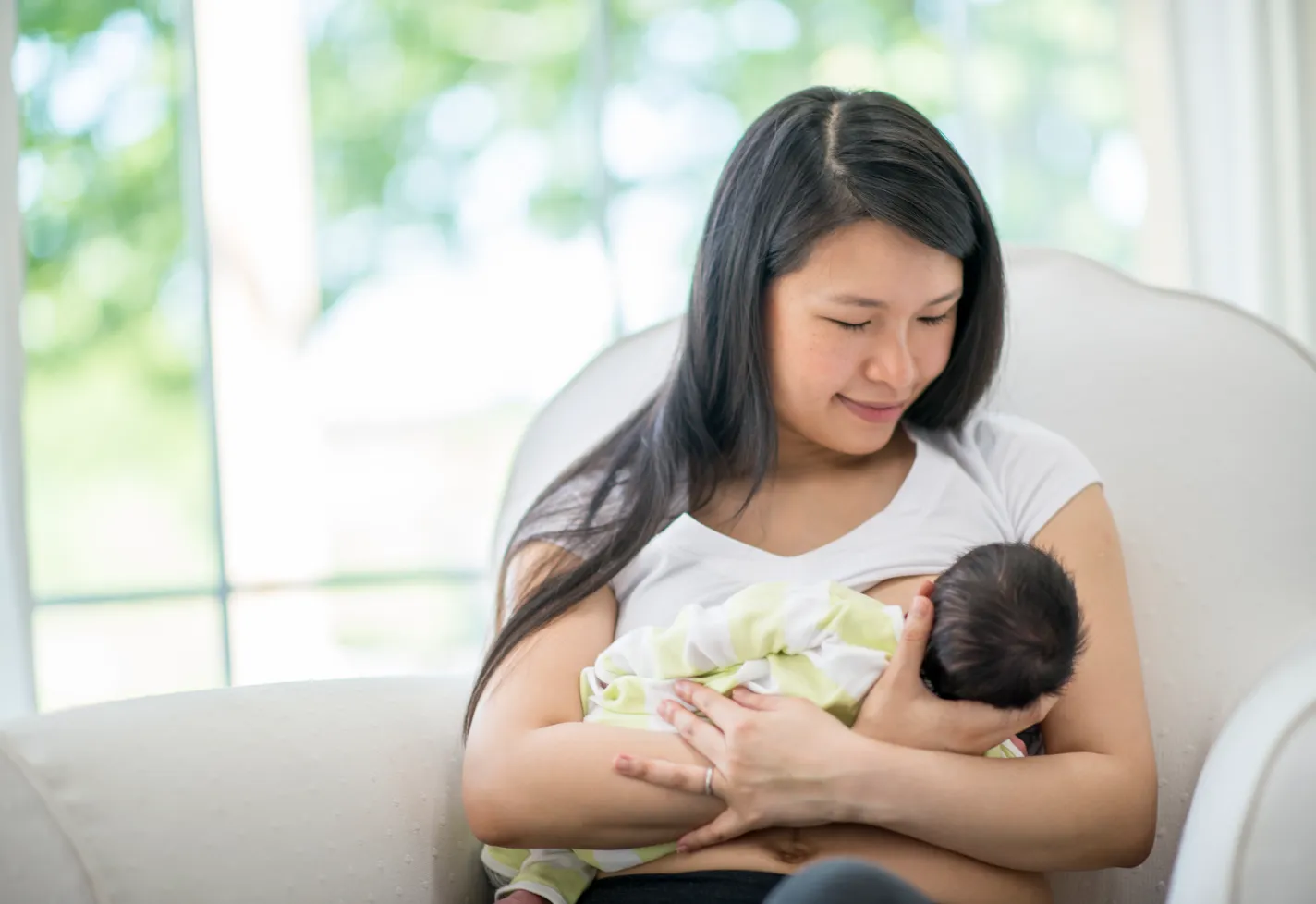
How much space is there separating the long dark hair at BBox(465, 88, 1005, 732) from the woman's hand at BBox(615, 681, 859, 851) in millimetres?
244

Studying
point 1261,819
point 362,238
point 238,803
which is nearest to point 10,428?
point 362,238

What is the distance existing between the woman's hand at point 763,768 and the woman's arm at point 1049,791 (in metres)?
0.03

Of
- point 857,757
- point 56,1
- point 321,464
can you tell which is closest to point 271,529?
point 321,464

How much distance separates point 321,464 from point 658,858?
2587 mm

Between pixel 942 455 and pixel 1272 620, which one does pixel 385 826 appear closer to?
pixel 942 455

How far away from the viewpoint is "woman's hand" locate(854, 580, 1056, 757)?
109 centimetres

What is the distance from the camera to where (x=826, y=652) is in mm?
1152

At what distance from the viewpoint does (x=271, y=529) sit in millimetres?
3422

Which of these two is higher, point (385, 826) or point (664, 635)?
point (664, 635)

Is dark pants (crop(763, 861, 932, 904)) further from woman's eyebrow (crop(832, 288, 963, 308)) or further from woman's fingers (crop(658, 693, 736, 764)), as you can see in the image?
woman's eyebrow (crop(832, 288, 963, 308))

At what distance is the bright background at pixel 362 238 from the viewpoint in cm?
331

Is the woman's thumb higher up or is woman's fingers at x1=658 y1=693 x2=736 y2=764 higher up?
the woman's thumb

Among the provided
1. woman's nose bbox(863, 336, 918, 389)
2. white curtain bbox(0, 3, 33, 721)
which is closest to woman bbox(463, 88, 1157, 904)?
woman's nose bbox(863, 336, 918, 389)

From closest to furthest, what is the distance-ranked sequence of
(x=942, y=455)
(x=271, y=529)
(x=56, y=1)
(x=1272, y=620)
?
1. (x=1272, y=620)
2. (x=942, y=455)
3. (x=56, y=1)
4. (x=271, y=529)
